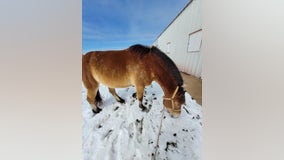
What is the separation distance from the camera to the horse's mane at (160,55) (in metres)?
1.56

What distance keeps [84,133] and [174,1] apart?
104 centimetres

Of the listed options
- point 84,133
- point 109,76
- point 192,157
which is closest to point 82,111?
point 84,133

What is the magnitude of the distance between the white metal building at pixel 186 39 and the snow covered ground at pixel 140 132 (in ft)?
0.67

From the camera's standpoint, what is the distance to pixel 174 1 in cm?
153

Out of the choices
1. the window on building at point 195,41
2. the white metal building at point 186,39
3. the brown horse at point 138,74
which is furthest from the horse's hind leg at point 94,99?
the window on building at point 195,41

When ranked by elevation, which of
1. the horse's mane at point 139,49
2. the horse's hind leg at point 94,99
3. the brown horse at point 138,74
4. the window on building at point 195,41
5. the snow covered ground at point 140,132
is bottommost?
the snow covered ground at point 140,132

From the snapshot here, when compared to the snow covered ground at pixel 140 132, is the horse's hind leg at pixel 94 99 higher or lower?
higher

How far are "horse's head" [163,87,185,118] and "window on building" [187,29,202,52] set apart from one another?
0.27 metres

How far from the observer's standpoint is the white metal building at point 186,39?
152cm

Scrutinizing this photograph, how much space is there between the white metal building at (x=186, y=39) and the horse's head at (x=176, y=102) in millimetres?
148

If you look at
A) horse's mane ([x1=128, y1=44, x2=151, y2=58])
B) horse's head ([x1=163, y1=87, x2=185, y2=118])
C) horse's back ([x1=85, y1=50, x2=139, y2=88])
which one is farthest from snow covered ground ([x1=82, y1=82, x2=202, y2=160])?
horse's mane ([x1=128, y1=44, x2=151, y2=58])

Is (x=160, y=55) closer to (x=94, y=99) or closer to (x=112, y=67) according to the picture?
(x=112, y=67)

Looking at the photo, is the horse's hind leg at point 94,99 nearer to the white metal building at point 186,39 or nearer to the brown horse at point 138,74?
the brown horse at point 138,74
